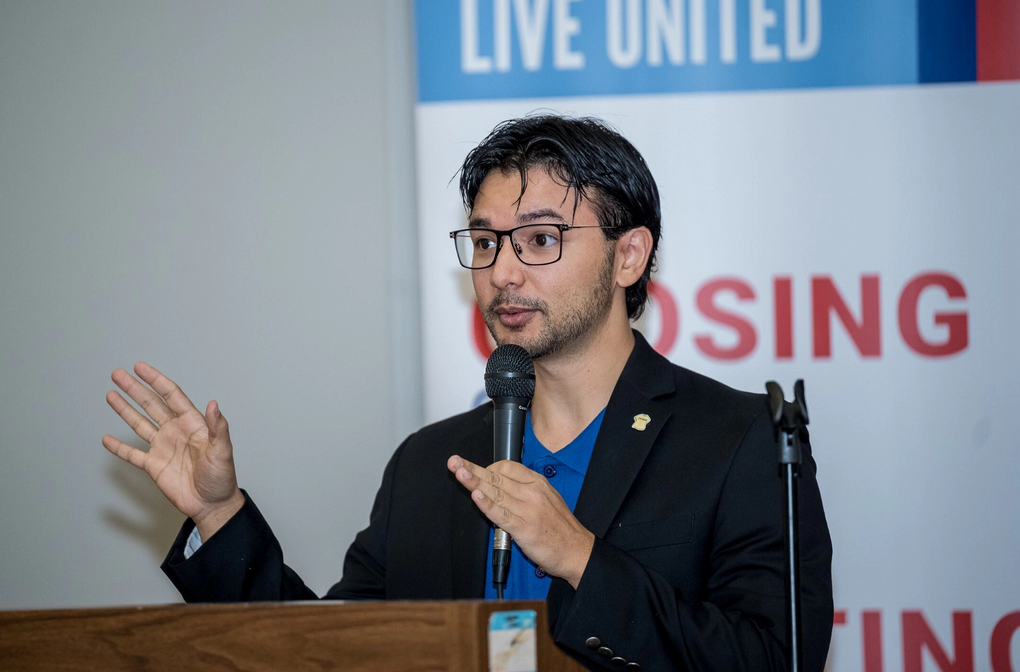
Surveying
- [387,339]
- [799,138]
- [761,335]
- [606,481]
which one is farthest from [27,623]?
[799,138]

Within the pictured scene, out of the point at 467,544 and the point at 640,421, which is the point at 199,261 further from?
the point at 640,421

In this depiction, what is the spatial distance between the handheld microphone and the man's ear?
23.0 inches

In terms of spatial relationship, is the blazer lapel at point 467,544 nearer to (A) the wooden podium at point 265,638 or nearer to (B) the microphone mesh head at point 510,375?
(B) the microphone mesh head at point 510,375

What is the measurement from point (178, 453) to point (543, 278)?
90cm

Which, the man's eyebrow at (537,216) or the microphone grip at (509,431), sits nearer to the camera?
the microphone grip at (509,431)

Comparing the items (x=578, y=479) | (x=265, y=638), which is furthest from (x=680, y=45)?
(x=265, y=638)

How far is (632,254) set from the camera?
2545 millimetres

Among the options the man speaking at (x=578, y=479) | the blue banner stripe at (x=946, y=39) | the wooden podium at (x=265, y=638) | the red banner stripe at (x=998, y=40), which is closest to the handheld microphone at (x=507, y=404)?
the man speaking at (x=578, y=479)

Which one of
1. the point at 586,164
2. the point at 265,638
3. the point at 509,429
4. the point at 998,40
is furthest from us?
the point at 998,40

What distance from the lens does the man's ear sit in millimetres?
2510

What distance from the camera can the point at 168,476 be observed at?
6.87 feet

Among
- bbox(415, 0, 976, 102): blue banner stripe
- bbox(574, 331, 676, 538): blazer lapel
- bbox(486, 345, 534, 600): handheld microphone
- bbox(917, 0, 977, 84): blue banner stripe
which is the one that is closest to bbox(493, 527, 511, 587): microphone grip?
bbox(486, 345, 534, 600): handheld microphone

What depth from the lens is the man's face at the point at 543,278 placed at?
7.44 ft

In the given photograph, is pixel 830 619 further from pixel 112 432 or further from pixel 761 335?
pixel 112 432
